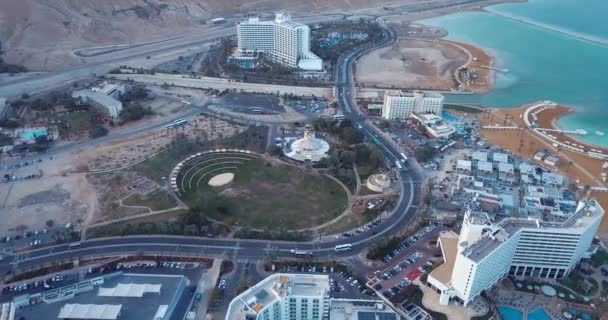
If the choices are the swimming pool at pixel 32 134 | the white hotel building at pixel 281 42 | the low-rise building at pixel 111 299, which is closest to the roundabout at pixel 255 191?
the low-rise building at pixel 111 299

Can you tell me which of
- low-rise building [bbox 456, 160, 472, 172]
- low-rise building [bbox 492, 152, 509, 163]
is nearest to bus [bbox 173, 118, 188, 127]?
low-rise building [bbox 456, 160, 472, 172]

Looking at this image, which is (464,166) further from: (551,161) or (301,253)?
(301,253)

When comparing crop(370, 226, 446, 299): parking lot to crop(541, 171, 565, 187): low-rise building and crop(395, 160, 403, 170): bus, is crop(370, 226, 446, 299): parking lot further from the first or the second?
crop(541, 171, 565, 187): low-rise building

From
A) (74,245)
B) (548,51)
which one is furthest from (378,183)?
(548,51)

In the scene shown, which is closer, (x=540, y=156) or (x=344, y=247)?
(x=344, y=247)

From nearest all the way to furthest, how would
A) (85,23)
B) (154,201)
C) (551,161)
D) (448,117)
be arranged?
(154,201) < (551,161) < (448,117) < (85,23)

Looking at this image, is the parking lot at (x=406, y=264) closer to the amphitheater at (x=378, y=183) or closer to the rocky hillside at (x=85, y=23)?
the amphitheater at (x=378, y=183)
